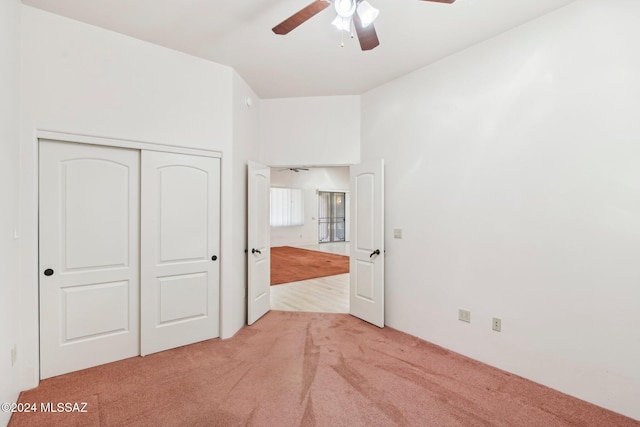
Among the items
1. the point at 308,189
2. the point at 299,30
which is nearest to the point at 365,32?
the point at 299,30

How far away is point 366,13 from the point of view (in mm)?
1772

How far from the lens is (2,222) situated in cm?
185

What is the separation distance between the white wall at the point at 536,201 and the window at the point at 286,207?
7.17m

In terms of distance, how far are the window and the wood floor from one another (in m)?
4.56

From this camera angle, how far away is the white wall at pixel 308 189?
34.4ft

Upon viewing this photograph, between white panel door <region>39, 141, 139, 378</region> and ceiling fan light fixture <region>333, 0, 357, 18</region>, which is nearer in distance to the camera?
ceiling fan light fixture <region>333, 0, 357, 18</region>

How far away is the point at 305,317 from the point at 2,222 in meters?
3.06

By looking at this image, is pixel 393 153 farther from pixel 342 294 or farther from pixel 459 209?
pixel 342 294

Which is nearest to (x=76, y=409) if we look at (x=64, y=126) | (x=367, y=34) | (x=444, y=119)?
(x=64, y=126)

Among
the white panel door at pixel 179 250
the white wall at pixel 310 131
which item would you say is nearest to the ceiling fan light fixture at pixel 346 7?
the white panel door at pixel 179 250

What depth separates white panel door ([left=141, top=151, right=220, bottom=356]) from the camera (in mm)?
2881

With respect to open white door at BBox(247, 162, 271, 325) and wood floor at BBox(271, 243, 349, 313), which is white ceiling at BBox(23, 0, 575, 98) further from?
wood floor at BBox(271, 243, 349, 313)

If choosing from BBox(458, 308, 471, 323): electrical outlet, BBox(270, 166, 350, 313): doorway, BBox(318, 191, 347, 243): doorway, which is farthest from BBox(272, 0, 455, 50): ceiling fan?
BBox(318, 191, 347, 243): doorway

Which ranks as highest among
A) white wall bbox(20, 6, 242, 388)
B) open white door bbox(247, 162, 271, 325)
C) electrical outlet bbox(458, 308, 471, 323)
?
white wall bbox(20, 6, 242, 388)
